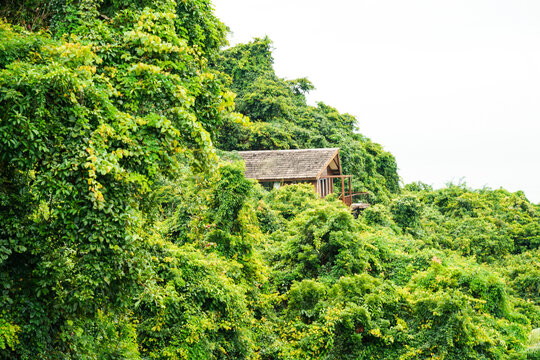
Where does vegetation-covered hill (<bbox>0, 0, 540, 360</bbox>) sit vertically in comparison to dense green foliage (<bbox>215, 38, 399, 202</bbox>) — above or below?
below

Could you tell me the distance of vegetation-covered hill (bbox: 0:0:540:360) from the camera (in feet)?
18.1

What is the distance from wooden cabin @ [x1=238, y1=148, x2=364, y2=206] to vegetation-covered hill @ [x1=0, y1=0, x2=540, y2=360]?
418 cm

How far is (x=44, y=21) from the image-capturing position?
8.57 metres

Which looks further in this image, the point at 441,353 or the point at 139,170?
the point at 441,353

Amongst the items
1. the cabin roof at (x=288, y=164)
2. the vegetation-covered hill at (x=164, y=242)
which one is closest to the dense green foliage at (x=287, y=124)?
the cabin roof at (x=288, y=164)

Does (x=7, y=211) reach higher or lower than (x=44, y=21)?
lower

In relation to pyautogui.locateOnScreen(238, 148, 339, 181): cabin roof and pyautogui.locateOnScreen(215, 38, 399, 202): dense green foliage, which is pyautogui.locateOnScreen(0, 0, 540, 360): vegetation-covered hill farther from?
pyautogui.locateOnScreen(215, 38, 399, 202): dense green foliage

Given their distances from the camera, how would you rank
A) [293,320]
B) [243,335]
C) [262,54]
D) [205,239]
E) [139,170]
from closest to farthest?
[139,170]
[243,335]
[205,239]
[293,320]
[262,54]

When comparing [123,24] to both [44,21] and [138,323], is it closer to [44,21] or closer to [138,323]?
[44,21]

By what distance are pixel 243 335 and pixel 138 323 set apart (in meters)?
2.37

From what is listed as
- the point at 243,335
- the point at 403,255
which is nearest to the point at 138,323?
the point at 243,335

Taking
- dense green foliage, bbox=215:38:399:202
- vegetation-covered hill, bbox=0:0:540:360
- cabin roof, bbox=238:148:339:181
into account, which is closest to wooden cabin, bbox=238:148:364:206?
cabin roof, bbox=238:148:339:181

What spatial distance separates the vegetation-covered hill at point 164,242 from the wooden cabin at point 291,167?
418cm

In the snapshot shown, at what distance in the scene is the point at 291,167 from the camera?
23797mm
